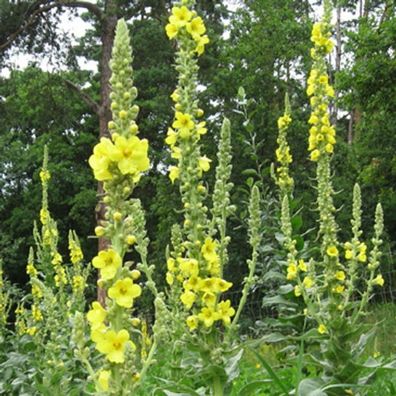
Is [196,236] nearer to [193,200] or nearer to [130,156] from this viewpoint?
[193,200]

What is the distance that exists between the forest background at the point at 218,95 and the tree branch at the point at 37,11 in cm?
3

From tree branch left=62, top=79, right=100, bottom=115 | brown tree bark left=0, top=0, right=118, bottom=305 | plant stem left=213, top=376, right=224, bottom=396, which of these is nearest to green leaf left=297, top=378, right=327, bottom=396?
plant stem left=213, top=376, right=224, bottom=396

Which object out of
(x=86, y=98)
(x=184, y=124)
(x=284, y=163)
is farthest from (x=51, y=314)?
(x=86, y=98)

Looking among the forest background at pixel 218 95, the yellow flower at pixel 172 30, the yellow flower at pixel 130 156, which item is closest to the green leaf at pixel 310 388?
the yellow flower at pixel 130 156

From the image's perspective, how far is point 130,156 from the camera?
72.3 inches

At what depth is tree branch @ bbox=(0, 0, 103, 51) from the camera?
15.9m

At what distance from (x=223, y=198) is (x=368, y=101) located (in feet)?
36.4

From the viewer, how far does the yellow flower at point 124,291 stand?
1.80m

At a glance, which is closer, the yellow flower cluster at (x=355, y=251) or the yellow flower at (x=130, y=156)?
the yellow flower at (x=130, y=156)

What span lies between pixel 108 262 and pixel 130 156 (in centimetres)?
31

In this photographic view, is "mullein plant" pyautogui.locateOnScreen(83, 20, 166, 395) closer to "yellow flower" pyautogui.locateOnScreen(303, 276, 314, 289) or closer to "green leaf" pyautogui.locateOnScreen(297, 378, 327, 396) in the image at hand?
"green leaf" pyautogui.locateOnScreen(297, 378, 327, 396)

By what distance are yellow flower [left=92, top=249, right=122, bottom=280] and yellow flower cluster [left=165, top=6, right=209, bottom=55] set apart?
124 cm

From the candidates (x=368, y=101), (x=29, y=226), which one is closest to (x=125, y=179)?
(x=368, y=101)

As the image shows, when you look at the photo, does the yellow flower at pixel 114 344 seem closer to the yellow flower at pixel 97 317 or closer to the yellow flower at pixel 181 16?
the yellow flower at pixel 97 317
